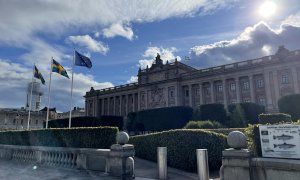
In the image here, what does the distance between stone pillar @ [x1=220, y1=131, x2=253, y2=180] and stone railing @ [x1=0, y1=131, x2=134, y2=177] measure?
4559mm

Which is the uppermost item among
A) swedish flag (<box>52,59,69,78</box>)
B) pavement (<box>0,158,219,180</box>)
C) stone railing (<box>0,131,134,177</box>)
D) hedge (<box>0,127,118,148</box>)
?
swedish flag (<box>52,59,69,78</box>)

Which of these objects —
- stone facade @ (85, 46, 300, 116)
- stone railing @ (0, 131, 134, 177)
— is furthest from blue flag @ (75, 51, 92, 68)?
stone facade @ (85, 46, 300, 116)

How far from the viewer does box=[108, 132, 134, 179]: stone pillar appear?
36.1ft

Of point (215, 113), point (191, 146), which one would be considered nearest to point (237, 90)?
point (215, 113)

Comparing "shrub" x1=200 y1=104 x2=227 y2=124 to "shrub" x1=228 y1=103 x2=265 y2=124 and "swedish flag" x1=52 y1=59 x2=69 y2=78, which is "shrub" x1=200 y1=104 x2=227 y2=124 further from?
"swedish flag" x1=52 y1=59 x2=69 y2=78

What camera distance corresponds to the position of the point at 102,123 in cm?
5406

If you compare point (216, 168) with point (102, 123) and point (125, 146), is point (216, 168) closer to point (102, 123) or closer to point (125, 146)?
point (125, 146)

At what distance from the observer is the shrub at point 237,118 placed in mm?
36938

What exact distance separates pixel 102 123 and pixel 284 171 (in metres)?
49.4

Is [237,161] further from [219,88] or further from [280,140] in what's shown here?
[219,88]

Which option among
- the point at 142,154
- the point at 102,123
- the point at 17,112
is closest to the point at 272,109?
the point at 102,123

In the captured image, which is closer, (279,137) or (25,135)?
(279,137)

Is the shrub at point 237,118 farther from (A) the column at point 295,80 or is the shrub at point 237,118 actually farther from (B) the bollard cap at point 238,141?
(B) the bollard cap at point 238,141

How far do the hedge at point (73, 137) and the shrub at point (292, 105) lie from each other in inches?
1251
